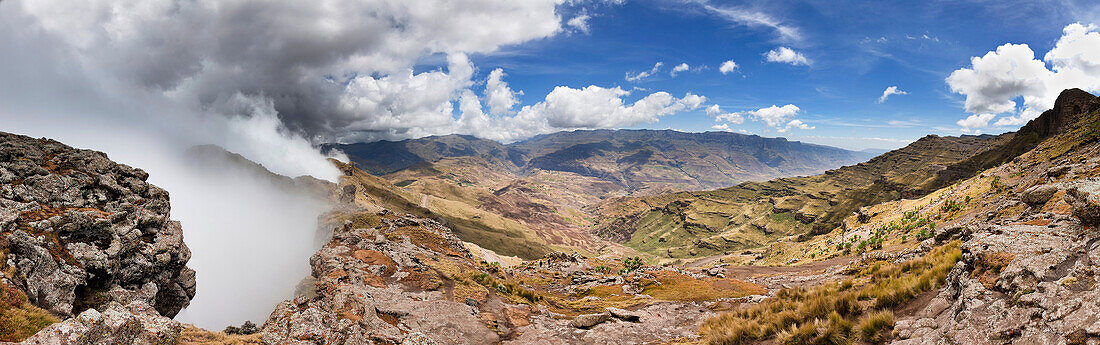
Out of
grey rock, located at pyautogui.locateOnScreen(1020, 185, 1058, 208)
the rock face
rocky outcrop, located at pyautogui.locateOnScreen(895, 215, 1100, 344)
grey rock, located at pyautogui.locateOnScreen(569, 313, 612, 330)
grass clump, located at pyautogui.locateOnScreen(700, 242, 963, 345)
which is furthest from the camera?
grey rock, located at pyautogui.locateOnScreen(569, 313, 612, 330)

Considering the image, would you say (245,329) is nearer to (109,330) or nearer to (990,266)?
(109,330)

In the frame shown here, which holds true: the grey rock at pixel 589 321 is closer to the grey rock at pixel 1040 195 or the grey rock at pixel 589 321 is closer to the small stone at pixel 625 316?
the small stone at pixel 625 316

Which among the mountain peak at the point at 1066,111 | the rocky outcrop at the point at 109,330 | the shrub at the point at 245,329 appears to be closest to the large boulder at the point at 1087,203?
the rocky outcrop at the point at 109,330

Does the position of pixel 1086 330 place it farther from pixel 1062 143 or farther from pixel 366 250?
pixel 1062 143

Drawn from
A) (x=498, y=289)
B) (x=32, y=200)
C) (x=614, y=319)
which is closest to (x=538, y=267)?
(x=498, y=289)

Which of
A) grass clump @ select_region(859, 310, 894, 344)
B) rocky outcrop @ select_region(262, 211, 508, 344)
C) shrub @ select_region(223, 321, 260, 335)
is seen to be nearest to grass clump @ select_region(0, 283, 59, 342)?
shrub @ select_region(223, 321, 260, 335)

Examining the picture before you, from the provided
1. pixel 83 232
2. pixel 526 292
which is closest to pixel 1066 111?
pixel 526 292

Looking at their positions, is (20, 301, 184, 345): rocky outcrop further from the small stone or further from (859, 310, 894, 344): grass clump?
(859, 310, 894, 344): grass clump

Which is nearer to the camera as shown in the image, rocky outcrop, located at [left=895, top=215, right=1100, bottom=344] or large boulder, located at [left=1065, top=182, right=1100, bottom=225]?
rocky outcrop, located at [left=895, top=215, right=1100, bottom=344]
